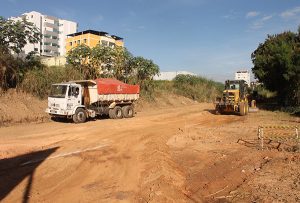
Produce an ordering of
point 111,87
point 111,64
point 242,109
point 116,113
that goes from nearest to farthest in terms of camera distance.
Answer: point 111,87, point 116,113, point 242,109, point 111,64

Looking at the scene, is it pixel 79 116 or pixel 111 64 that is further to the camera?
pixel 111 64

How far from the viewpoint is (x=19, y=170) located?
367 inches

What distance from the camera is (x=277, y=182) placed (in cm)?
813

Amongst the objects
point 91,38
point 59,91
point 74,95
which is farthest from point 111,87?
point 91,38

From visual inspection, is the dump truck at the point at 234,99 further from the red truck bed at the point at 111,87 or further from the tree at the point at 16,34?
the tree at the point at 16,34

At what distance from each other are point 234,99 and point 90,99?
10115mm

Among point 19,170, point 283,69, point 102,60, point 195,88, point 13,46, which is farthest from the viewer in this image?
point 195,88

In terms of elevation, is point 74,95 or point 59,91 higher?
point 59,91

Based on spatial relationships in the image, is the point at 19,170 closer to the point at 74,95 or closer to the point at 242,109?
the point at 74,95

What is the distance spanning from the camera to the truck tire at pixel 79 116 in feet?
65.7

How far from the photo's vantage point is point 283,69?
28.6m

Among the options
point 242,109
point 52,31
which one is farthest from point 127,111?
point 52,31

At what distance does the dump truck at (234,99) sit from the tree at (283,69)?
4.67m

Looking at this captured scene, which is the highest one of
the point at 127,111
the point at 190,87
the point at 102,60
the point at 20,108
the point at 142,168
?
the point at 102,60
